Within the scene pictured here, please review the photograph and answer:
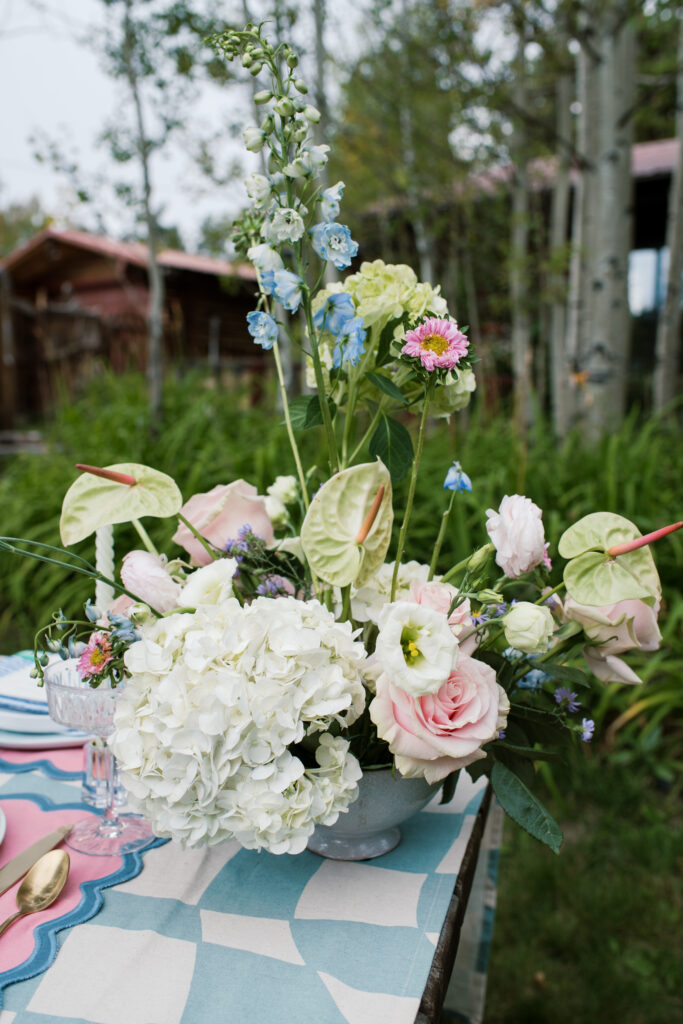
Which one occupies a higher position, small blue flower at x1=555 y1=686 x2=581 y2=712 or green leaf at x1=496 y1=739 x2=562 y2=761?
small blue flower at x1=555 y1=686 x2=581 y2=712

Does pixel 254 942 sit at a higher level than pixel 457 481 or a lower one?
lower

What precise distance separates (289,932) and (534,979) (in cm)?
134

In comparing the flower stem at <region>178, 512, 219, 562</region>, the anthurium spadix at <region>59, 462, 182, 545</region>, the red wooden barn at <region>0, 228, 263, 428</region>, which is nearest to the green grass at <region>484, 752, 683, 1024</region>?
the flower stem at <region>178, 512, 219, 562</region>

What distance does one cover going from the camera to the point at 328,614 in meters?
0.71

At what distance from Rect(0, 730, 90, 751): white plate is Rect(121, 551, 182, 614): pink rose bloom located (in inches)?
17.0

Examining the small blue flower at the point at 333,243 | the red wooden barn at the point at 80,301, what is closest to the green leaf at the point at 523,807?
the small blue flower at the point at 333,243

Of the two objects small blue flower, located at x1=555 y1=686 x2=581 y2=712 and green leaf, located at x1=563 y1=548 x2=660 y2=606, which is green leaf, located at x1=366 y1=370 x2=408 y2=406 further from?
small blue flower, located at x1=555 y1=686 x2=581 y2=712

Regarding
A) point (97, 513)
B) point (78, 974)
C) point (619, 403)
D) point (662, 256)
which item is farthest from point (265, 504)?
point (662, 256)

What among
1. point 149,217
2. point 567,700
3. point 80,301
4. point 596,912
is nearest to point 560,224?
point 149,217

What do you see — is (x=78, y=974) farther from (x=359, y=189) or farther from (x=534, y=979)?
(x=359, y=189)

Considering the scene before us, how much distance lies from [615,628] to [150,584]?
52cm

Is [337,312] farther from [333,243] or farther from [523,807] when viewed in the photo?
[523,807]

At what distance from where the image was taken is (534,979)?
1.69 meters

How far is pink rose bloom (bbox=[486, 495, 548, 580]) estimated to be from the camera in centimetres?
71
